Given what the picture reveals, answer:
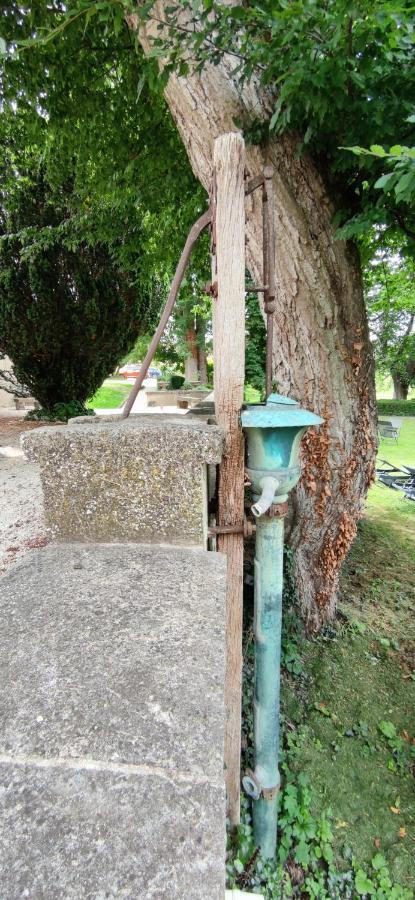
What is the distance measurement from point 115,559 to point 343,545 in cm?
222

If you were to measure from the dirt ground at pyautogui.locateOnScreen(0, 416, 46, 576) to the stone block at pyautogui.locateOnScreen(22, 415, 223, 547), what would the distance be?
58.4 inches

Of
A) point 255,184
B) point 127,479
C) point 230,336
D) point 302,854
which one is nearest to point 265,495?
point 127,479

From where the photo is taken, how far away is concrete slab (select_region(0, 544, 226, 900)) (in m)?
0.57

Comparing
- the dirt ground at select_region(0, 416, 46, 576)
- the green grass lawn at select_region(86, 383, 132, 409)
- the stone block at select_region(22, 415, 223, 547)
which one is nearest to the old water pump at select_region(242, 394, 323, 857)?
the stone block at select_region(22, 415, 223, 547)

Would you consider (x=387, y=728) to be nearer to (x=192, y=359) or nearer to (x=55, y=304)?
(x=55, y=304)

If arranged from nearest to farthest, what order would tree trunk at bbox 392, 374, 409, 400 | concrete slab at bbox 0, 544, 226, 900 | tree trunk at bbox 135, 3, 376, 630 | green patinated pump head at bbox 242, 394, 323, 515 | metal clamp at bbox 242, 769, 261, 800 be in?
concrete slab at bbox 0, 544, 226, 900, green patinated pump head at bbox 242, 394, 323, 515, metal clamp at bbox 242, 769, 261, 800, tree trunk at bbox 135, 3, 376, 630, tree trunk at bbox 392, 374, 409, 400

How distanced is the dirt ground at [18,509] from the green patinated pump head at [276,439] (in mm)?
1886

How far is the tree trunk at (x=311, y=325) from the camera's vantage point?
246 cm

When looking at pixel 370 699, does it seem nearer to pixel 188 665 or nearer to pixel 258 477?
pixel 258 477

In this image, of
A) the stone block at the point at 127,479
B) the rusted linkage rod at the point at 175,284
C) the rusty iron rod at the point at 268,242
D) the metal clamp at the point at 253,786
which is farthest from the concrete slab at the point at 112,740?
the metal clamp at the point at 253,786

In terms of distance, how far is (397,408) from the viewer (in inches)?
845

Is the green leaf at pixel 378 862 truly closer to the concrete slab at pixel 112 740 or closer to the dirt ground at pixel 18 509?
the concrete slab at pixel 112 740

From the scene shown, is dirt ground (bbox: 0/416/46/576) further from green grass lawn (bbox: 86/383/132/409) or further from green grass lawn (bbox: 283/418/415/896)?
green grass lawn (bbox: 86/383/132/409)

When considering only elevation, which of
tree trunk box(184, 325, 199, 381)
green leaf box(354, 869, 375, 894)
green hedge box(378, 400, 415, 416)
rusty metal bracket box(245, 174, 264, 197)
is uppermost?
tree trunk box(184, 325, 199, 381)
